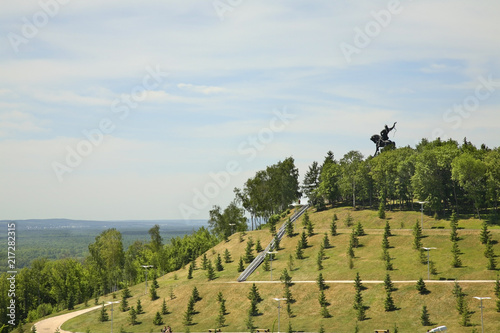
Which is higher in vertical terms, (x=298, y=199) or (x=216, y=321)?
(x=298, y=199)

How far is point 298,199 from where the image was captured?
13962 centimetres

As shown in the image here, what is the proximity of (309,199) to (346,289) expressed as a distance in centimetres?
5387

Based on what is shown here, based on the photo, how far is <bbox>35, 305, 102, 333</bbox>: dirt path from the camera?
79800 millimetres

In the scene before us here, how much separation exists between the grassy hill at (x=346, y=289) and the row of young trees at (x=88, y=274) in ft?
61.3

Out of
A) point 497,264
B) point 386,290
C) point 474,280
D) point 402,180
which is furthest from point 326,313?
point 402,180

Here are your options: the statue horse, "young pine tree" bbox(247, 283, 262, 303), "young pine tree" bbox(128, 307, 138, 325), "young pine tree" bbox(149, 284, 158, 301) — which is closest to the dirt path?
"young pine tree" bbox(128, 307, 138, 325)

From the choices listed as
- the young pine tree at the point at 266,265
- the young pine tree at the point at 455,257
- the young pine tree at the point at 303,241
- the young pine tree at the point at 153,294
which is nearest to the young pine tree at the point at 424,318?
the young pine tree at the point at 455,257

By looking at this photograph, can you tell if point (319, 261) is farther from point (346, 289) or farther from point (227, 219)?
point (227, 219)

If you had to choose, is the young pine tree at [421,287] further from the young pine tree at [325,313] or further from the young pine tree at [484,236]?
the young pine tree at [484,236]

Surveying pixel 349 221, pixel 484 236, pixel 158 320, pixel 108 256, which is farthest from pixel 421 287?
pixel 108 256

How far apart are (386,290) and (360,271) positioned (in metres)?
9.69

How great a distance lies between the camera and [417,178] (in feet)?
338

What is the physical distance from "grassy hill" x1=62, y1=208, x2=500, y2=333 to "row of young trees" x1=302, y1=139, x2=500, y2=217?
19.2ft

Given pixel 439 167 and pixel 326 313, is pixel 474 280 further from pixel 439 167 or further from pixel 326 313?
pixel 439 167
